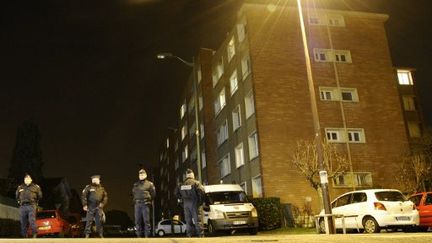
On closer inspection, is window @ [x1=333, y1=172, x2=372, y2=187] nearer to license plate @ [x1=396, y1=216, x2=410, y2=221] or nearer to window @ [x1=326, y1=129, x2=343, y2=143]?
window @ [x1=326, y1=129, x2=343, y2=143]

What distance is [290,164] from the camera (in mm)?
27469

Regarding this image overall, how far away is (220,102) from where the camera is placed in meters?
38.3

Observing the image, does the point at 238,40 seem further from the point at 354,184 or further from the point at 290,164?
the point at 354,184

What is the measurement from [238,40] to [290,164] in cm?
1001

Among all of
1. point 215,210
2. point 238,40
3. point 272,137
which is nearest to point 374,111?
point 272,137

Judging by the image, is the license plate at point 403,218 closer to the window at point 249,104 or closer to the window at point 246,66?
the window at point 249,104

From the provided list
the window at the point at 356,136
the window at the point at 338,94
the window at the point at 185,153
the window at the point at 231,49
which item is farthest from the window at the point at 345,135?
the window at the point at 185,153

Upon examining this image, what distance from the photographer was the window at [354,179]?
2778 centimetres

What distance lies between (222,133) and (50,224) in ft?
54.5

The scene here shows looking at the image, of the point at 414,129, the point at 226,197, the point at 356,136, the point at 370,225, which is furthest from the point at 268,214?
the point at 414,129

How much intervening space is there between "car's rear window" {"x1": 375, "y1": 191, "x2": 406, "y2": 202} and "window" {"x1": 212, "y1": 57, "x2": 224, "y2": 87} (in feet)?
76.2

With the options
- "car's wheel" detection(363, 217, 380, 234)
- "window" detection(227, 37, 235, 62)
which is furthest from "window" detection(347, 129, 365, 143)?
"car's wheel" detection(363, 217, 380, 234)

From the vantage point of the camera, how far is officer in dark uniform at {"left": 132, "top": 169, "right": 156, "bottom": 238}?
13391 millimetres

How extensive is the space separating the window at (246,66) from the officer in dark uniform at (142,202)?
17.5 meters
